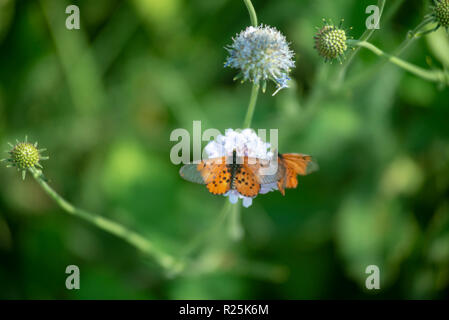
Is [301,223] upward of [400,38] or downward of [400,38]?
downward

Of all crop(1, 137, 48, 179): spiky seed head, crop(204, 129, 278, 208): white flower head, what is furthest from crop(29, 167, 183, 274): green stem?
crop(204, 129, 278, 208): white flower head

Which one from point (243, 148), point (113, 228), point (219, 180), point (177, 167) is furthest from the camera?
point (177, 167)

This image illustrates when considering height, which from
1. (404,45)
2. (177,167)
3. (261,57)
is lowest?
(261,57)

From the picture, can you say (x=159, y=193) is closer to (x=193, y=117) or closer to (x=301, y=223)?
(x=193, y=117)

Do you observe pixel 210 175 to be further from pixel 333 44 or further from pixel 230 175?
pixel 333 44

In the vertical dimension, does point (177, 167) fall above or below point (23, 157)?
above

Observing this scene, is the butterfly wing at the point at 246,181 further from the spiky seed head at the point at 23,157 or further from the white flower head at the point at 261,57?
the spiky seed head at the point at 23,157

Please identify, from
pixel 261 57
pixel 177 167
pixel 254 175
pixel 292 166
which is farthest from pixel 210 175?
pixel 177 167

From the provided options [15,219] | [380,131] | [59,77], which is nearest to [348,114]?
[380,131]
